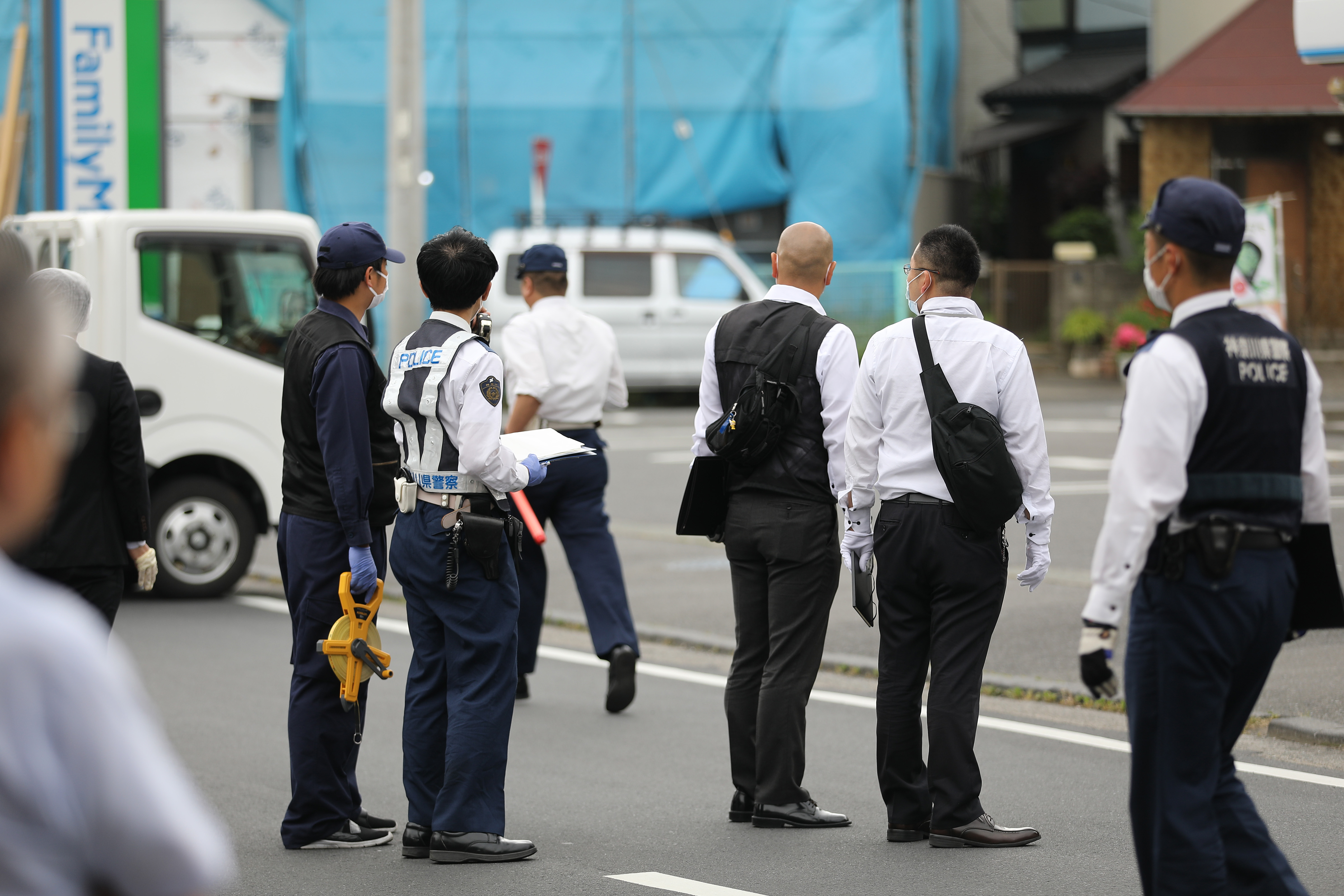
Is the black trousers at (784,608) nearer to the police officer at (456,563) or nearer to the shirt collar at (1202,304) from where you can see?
the police officer at (456,563)

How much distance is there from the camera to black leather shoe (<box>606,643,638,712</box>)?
7.50 m

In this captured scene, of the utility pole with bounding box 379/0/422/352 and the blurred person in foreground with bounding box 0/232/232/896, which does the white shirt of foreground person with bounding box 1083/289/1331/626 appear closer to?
the blurred person in foreground with bounding box 0/232/232/896

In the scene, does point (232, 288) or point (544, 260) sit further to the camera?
point (232, 288)

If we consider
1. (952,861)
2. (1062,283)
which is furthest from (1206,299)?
(1062,283)

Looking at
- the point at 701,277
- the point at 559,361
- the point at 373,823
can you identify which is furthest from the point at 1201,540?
the point at 701,277

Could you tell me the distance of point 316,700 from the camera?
5355 millimetres

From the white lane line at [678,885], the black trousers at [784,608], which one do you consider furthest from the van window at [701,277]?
the white lane line at [678,885]

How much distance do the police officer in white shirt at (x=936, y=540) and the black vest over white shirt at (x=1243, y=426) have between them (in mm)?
1428

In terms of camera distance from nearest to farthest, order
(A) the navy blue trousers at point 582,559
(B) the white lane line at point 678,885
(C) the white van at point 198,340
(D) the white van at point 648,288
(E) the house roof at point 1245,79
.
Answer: (B) the white lane line at point 678,885
(A) the navy blue trousers at point 582,559
(C) the white van at point 198,340
(D) the white van at point 648,288
(E) the house roof at point 1245,79

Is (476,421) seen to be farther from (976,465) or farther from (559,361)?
(559,361)

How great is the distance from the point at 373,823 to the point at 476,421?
1454mm

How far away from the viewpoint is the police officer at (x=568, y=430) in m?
7.66

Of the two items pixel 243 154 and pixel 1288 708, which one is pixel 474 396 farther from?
pixel 243 154

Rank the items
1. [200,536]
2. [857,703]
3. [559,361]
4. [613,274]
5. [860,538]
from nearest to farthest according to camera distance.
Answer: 1. [860,538]
2. [857,703]
3. [559,361]
4. [200,536]
5. [613,274]
